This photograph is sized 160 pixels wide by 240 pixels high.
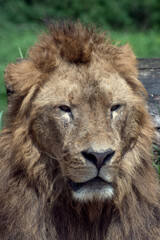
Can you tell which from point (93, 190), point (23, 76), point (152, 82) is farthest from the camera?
point (152, 82)

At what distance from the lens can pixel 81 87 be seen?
3.57 metres

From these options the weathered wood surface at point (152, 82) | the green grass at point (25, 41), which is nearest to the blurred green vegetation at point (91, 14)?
the green grass at point (25, 41)

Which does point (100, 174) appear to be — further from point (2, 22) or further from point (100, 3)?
point (100, 3)

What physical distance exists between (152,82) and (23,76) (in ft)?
5.21

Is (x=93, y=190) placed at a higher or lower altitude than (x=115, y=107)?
lower

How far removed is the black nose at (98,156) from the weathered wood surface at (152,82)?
1.54 m

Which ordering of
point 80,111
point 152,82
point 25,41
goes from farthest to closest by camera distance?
point 25,41, point 152,82, point 80,111

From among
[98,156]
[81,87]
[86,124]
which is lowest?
[98,156]

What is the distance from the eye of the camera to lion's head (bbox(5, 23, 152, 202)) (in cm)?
341

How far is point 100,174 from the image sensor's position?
333 centimetres

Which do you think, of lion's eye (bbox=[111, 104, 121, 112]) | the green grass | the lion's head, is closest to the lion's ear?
the lion's head

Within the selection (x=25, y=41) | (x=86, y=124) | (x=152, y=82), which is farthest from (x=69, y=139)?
(x=25, y=41)

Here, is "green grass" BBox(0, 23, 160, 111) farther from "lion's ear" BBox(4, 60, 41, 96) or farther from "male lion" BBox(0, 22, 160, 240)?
"male lion" BBox(0, 22, 160, 240)

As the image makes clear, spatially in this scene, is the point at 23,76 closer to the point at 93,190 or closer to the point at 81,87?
the point at 81,87
